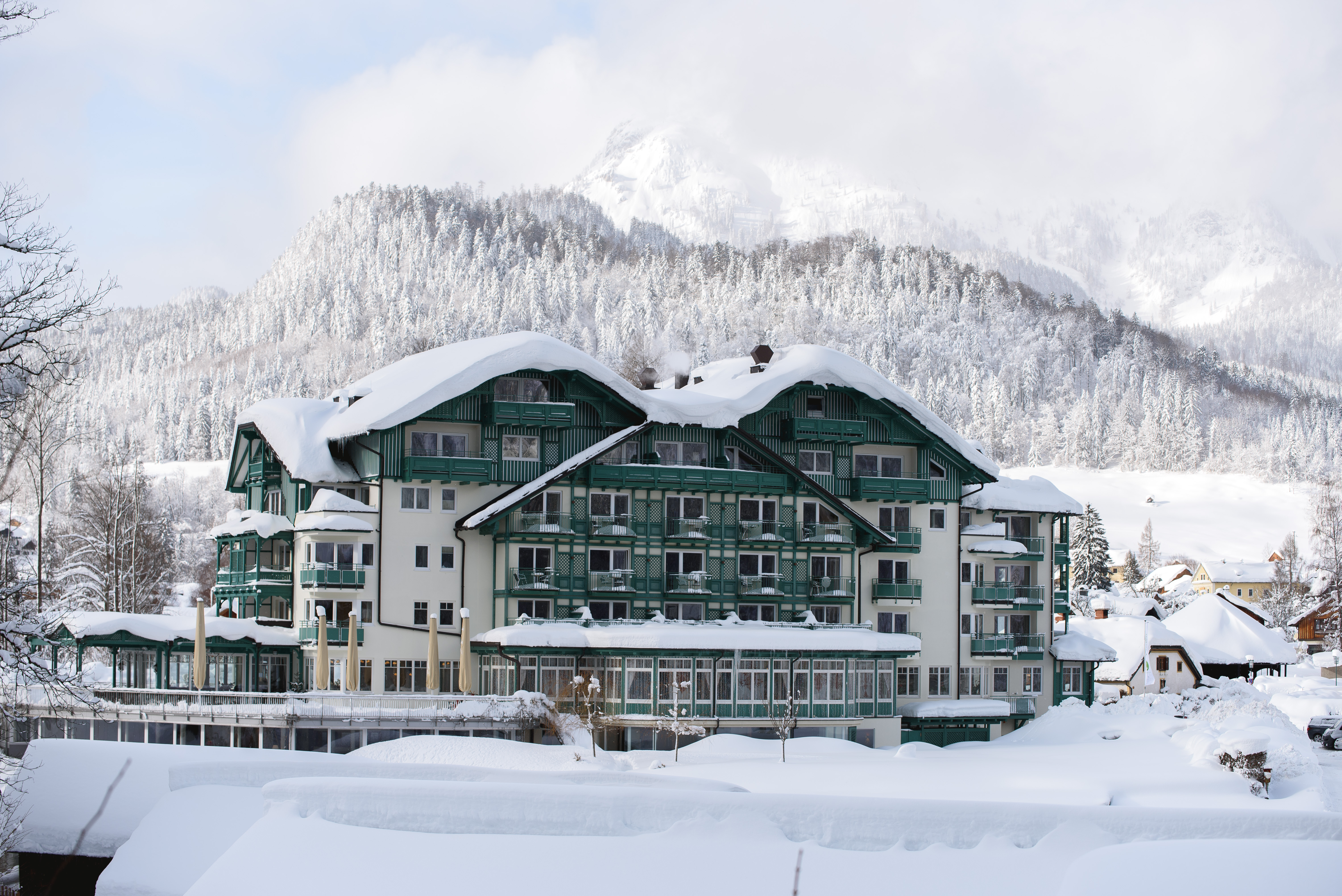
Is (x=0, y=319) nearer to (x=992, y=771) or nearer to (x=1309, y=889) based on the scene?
(x=1309, y=889)

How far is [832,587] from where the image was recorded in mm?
56938

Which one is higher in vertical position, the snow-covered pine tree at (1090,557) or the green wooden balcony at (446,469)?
the green wooden balcony at (446,469)

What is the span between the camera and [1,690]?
29.7 m

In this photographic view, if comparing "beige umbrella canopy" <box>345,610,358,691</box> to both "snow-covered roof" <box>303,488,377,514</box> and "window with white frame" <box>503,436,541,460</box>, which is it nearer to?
"snow-covered roof" <box>303,488,377,514</box>

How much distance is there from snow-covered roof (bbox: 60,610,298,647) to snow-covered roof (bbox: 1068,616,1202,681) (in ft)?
150

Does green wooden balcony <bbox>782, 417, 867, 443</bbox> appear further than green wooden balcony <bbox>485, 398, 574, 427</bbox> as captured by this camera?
Yes

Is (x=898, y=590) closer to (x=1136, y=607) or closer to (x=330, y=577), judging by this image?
(x=330, y=577)

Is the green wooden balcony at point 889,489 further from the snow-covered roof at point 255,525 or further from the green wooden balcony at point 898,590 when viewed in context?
the snow-covered roof at point 255,525

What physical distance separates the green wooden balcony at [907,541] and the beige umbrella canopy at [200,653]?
1070 inches

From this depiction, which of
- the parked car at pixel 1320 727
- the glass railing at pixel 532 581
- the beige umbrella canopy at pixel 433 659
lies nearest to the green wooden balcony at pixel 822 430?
the glass railing at pixel 532 581

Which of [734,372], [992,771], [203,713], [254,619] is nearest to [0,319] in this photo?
[203,713]

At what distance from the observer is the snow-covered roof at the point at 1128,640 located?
3223 inches

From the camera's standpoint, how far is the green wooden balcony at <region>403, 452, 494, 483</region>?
52.9 m

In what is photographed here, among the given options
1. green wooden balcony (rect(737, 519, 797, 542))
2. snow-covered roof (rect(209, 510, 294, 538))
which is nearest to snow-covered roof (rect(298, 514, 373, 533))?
snow-covered roof (rect(209, 510, 294, 538))
